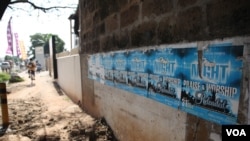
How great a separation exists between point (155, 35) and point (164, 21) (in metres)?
0.25

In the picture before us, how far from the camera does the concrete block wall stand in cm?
191

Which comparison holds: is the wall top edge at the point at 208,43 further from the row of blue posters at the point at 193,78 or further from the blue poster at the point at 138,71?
the blue poster at the point at 138,71

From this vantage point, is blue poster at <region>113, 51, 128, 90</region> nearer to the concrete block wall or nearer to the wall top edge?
the concrete block wall

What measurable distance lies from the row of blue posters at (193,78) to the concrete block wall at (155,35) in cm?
8

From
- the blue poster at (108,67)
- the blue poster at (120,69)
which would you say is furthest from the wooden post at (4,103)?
the blue poster at (120,69)

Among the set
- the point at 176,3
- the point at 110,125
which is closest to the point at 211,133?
the point at 176,3

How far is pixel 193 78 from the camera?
2217 mm

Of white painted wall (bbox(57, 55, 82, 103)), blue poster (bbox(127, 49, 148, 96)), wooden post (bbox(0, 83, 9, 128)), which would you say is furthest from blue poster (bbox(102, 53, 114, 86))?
white painted wall (bbox(57, 55, 82, 103))

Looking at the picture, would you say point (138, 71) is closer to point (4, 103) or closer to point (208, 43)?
point (208, 43)

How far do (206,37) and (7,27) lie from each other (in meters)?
23.9

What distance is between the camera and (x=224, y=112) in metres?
1.90

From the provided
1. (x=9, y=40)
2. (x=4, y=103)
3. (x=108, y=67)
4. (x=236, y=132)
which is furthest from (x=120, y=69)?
(x=9, y=40)

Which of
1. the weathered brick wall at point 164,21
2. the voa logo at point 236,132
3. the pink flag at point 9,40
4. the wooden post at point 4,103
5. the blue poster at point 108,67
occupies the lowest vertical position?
the wooden post at point 4,103

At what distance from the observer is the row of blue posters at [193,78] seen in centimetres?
184
